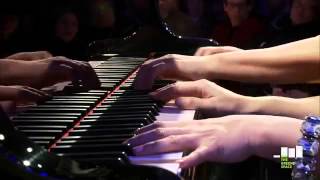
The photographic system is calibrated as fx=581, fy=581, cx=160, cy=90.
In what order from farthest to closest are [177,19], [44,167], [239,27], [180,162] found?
[239,27], [177,19], [180,162], [44,167]

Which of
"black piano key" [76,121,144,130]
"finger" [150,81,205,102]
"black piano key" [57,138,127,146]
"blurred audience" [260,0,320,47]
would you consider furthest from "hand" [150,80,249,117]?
"blurred audience" [260,0,320,47]

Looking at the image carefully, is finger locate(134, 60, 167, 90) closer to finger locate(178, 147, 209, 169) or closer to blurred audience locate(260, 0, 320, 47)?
finger locate(178, 147, 209, 169)

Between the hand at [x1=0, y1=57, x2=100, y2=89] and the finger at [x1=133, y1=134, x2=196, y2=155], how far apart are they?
0.22 meters

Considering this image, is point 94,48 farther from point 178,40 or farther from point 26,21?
point 178,40

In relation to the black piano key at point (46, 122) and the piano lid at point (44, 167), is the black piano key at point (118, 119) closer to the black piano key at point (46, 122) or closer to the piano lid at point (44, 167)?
the black piano key at point (46, 122)

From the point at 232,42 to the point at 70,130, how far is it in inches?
58.7

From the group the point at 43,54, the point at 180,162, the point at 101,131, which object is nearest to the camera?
the point at 180,162

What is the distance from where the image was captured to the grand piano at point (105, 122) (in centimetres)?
56

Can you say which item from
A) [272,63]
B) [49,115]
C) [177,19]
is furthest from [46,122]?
[177,19]

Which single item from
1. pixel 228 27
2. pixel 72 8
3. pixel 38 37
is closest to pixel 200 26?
pixel 228 27

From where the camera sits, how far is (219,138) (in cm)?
74

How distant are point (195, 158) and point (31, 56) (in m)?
0.33

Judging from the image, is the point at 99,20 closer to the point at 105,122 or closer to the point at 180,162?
the point at 105,122

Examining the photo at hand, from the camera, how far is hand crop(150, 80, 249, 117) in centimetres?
105
